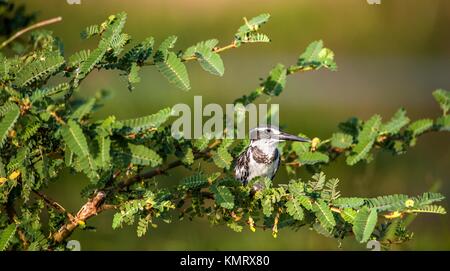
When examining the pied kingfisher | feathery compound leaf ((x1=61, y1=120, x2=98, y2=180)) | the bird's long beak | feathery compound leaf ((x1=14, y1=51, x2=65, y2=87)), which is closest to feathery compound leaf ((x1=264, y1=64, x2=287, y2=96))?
the bird's long beak

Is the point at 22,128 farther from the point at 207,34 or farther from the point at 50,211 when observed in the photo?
the point at 207,34

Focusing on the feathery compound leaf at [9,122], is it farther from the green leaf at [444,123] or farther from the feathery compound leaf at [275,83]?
the green leaf at [444,123]

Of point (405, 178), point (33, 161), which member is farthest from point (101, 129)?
point (405, 178)

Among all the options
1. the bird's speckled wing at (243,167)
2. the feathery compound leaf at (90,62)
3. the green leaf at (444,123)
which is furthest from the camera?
the bird's speckled wing at (243,167)

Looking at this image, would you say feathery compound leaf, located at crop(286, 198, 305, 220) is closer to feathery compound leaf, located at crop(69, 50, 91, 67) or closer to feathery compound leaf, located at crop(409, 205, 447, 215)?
feathery compound leaf, located at crop(409, 205, 447, 215)

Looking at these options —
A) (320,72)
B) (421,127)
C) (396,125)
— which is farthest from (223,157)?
(320,72)

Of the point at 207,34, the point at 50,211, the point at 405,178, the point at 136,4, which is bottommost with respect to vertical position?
the point at 50,211

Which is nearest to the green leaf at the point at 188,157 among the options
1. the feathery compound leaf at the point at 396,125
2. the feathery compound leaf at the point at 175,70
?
the feathery compound leaf at the point at 175,70
